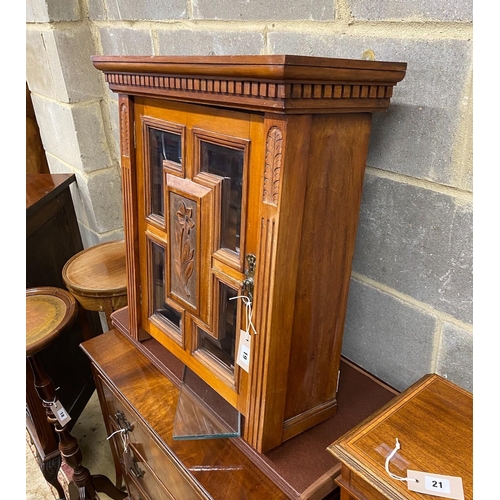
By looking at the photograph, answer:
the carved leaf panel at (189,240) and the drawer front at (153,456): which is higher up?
the carved leaf panel at (189,240)

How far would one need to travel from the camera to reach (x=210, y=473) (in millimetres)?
842

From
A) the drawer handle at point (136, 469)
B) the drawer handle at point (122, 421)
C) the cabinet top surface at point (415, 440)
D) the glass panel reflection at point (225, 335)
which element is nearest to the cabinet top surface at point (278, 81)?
the glass panel reflection at point (225, 335)

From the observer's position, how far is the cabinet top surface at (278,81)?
0.58 metres

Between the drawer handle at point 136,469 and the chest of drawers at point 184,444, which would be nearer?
the chest of drawers at point 184,444

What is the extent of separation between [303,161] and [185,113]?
0.29m

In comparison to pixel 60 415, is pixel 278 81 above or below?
above

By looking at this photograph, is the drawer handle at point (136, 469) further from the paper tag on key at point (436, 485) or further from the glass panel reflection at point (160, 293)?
the paper tag on key at point (436, 485)

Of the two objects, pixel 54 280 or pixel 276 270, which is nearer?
pixel 276 270

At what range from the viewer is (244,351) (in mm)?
800

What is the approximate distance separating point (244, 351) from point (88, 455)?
1.48m

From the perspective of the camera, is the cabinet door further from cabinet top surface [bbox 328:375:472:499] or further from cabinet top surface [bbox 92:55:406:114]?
cabinet top surface [bbox 328:375:472:499]

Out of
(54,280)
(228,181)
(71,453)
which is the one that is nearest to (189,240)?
(228,181)

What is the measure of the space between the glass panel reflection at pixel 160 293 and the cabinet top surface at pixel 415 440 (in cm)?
48

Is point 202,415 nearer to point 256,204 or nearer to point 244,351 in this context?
point 244,351
